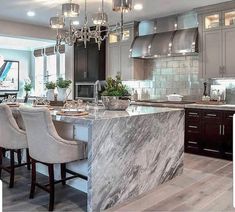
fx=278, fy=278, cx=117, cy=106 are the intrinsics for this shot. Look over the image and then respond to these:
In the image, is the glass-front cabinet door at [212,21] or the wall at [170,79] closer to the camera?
the glass-front cabinet door at [212,21]

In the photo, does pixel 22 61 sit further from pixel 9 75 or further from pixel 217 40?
pixel 217 40

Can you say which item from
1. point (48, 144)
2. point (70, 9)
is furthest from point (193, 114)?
point (48, 144)

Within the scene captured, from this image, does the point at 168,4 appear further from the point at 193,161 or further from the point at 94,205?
the point at 94,205

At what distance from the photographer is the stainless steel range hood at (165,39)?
5.53m

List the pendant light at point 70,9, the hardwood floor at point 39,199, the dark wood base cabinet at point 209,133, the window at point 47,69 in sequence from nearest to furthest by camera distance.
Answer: the hardwood floor at point 39,199 < the pendant light at point 70,9 < the dark wood base cabinet at point 209,133 < the window at point 47,69

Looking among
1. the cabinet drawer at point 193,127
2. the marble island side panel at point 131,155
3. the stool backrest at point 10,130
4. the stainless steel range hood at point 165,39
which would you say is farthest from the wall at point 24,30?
the marble island side panel at point 131,155

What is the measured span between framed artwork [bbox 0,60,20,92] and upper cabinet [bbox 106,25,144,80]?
17.9ft

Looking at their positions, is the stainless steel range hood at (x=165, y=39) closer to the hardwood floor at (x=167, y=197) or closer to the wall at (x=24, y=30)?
the wall at (x=24, y=30)

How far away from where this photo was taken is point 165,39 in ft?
19.4

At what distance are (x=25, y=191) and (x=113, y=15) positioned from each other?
4.19 m

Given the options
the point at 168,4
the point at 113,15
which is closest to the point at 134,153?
the point at 168,4

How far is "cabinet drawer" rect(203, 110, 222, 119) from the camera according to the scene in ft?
16.1

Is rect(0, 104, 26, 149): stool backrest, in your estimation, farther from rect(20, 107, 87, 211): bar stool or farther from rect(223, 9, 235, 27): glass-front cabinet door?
rect(223, 9, 235, 27): glass-front cabinet door

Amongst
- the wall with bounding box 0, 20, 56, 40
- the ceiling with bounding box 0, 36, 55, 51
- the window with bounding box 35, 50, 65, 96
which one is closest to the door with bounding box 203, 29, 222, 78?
the wall with bounding box 0, 20, 56, 40
